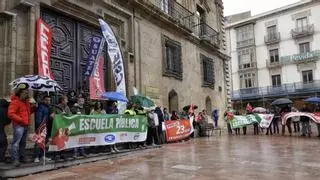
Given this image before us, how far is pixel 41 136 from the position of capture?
7.54m

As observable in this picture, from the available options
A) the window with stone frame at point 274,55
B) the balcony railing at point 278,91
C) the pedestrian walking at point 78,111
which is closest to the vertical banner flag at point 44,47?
the pedestrian walking at point 78,111

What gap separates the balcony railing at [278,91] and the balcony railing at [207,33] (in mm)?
18993

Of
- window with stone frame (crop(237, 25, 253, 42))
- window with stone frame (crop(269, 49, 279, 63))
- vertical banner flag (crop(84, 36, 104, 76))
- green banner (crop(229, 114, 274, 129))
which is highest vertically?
window with stone frame (crop(237, 25, 253, 42))

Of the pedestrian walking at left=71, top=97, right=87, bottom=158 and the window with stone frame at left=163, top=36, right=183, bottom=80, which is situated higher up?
the window with stone frame at left=163, top=36, right=183, bottom=80

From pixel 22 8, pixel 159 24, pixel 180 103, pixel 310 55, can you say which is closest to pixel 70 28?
pixel 22 8

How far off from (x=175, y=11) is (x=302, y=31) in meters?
27.1

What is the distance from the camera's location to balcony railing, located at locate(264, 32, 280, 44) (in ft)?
141

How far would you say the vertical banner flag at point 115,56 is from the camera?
11305 mm

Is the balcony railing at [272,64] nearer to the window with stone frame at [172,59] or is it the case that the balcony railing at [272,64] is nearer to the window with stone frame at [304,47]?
the window with stone frame at [304,47]

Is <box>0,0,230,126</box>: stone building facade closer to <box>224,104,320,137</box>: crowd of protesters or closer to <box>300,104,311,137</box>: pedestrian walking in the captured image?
<box>224,104,320,137</box>: crowd of protesters

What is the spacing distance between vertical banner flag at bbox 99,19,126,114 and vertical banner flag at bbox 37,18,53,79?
6.02ft

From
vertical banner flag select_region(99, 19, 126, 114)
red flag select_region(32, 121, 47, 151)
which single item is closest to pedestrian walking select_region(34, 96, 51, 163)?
red flag select_region(32, 121, 47, 151)

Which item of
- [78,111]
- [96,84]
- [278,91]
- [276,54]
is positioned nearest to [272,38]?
[276,54]

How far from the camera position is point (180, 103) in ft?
59.7
